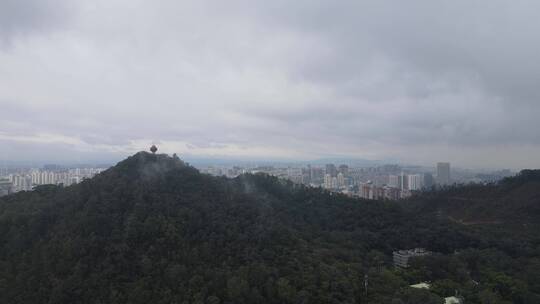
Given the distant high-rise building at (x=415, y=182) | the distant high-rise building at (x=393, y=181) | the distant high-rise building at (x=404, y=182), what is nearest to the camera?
the distant high-rise building at (x=404, y=182)

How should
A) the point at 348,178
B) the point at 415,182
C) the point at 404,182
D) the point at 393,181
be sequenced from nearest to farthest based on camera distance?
the point at 404,182, the point at 415,182, the point at 393,181, the point at 348,178

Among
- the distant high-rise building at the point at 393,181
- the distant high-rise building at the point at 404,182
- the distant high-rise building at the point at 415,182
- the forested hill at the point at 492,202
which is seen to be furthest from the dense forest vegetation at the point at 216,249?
the distant high-rise building at the point at 393,181

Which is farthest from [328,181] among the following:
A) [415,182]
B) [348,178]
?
[415,182]

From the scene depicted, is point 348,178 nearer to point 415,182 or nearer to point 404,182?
point 404,182

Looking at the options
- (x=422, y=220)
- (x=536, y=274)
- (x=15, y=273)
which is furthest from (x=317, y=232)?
(x=15, y=273)

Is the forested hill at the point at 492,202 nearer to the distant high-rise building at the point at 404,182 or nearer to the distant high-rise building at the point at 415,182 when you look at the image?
the distant high-rise building at the point at 404,182

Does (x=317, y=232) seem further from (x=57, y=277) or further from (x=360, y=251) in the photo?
(x=57, y=277)

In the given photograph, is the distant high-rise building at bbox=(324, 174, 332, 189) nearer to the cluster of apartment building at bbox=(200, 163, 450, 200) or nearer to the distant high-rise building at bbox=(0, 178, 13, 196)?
the cluster of apartment building at bbox=(200, 163, 450, 200)
